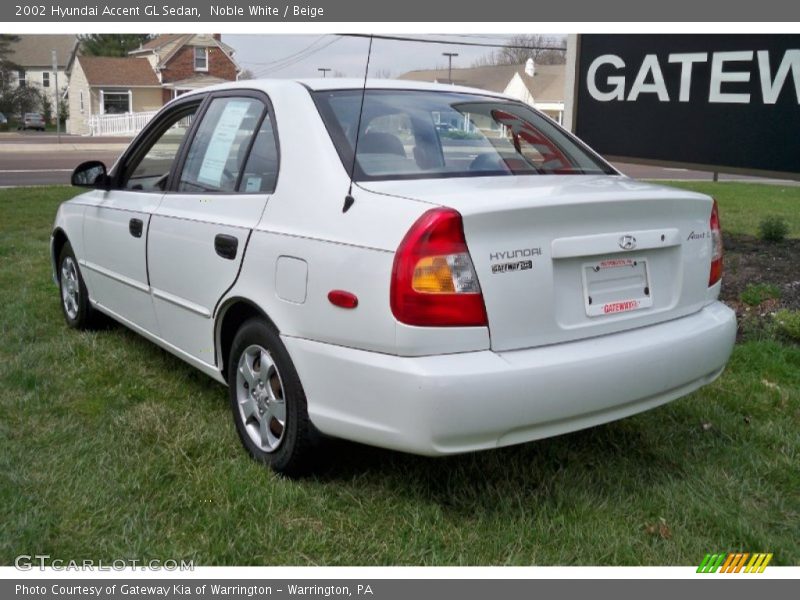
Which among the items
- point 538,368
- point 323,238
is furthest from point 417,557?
point 323,238

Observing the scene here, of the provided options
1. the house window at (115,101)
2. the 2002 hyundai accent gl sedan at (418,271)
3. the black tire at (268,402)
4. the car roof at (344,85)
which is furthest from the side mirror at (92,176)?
the house window at (115,101)

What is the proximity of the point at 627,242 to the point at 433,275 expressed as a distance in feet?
2.75

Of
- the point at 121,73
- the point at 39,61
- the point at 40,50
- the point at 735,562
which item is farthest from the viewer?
the point at 40,50

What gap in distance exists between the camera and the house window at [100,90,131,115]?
52469 millimetres

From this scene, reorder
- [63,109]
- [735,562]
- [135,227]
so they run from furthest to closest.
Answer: [63,109] → [135,227] → [735,562]

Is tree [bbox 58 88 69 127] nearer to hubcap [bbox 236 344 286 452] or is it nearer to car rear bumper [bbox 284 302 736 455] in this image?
hubcap [bbox 236 344 286 452]

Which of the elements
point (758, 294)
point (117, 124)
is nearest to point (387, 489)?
point (758, 294)

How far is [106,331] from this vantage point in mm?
5668

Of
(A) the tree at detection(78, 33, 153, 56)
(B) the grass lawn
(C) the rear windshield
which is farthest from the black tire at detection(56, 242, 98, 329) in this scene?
(A) the tree at detection(78, 33, 153, 56)

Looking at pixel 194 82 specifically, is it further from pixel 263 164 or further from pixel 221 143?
pixel 263 164

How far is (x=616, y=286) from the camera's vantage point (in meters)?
3.13

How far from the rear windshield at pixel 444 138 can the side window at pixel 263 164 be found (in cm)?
28

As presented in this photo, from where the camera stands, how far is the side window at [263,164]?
352 centimetres

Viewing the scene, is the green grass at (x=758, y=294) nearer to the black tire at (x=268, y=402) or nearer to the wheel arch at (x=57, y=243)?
the black tire at (x=268, y=402)
